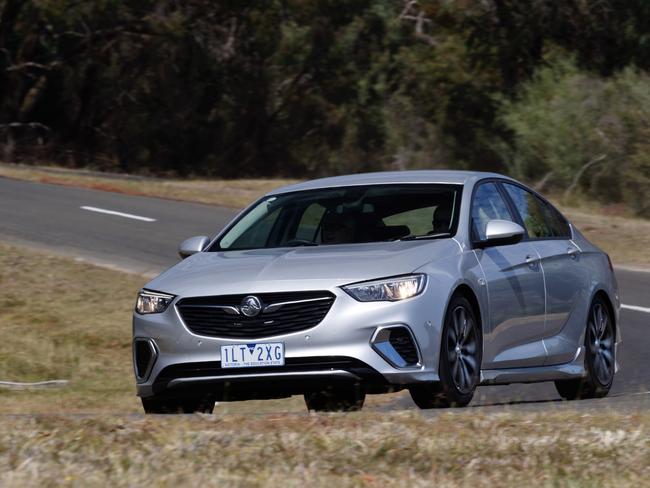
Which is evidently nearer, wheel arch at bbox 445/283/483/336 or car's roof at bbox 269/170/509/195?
wheel arch at bbox 445/283/483/336

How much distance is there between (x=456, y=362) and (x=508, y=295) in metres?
0.88

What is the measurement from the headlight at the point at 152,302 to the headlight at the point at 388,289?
1.09 metres

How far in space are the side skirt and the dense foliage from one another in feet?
80.8

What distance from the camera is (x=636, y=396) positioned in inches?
386

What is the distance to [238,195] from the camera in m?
26.1

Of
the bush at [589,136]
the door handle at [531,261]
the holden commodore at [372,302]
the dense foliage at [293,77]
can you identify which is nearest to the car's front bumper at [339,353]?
the holden commodore at [372,302]

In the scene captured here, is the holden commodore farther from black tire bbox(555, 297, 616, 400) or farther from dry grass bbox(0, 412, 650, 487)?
dry grass bbox(0, 412, 650, 487)

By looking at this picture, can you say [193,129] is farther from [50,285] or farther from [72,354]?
[72,354]

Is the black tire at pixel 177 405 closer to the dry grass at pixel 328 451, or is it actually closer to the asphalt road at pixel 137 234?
the dry grass at pixel 328 451

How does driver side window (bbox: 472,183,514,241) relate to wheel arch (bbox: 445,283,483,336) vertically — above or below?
above

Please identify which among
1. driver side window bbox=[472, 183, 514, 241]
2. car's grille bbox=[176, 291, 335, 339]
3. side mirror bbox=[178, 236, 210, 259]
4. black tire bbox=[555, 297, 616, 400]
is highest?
driver side window bbox=[472, 183, 514, 241]

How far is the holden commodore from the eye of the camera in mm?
7785

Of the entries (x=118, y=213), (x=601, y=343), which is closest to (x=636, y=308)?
(x=601, y=343)

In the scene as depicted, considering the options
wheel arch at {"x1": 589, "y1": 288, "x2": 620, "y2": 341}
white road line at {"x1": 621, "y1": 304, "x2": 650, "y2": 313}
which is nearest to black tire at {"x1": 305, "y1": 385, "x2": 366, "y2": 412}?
wheel arch at {"x1": 589, "y1": 288, "x2": 620, "y2": 341}
